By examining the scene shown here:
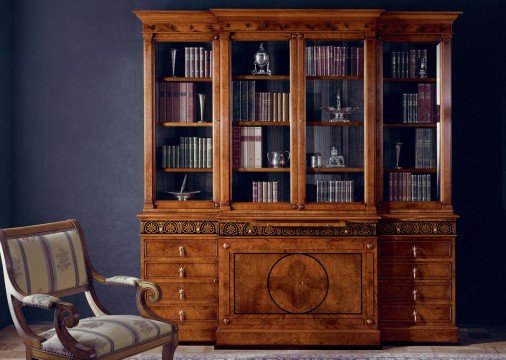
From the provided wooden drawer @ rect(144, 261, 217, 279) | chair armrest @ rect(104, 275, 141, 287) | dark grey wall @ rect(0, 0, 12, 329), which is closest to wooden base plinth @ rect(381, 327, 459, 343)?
wooden drawer @ rect(144, 261, 217, 279)

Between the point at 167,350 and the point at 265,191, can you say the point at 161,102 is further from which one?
the point at 167,350

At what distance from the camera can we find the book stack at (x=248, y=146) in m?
4.75

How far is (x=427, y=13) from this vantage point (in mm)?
4609

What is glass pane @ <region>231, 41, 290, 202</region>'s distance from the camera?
15.5ft

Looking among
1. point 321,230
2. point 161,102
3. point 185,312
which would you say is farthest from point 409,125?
point 185,312

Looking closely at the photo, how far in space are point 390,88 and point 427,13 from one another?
597mm

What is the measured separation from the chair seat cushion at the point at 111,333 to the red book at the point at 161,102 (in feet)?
5.71

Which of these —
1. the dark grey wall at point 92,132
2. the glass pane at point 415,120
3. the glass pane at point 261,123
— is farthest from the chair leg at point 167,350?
the glass pane at point 415,120

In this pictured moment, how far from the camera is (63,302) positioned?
316 cm

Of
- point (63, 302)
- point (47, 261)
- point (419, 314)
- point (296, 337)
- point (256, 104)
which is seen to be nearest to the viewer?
point (63, 302)

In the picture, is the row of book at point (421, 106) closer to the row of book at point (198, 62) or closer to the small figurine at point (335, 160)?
the small figurine at point (335, 160)

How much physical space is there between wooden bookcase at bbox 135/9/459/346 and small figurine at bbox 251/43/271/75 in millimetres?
38

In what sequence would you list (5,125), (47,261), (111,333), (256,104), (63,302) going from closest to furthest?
1. (63,302)
2. (111,333)
3. (47,261)
4. (256,104)
5. (5,125)

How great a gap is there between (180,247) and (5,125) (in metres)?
1.83
